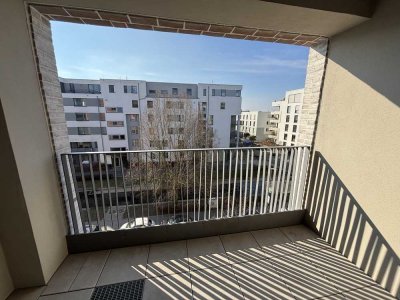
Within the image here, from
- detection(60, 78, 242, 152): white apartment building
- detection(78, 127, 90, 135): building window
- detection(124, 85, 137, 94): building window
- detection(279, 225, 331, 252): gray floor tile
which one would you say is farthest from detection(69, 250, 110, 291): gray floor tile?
detection(78, 127, 90, 135): building window

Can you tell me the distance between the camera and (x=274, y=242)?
2.14m

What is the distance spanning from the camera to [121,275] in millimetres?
1662

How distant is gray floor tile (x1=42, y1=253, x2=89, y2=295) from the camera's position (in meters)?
1.52

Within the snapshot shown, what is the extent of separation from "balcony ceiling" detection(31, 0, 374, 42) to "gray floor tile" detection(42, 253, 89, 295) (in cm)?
243

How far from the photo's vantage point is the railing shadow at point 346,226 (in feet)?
4.98

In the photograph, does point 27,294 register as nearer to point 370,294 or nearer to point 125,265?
point 125,265

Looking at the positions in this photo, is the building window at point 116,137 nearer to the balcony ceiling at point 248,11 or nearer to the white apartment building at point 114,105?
the white apartment building at point 114,105

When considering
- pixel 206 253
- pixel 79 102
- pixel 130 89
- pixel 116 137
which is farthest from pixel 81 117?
pixel 206 253

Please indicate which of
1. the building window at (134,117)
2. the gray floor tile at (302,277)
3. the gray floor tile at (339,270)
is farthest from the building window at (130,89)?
the gray floor tile at (339,270)

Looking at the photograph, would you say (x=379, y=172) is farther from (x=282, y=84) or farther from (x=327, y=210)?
(x=282, y=84)

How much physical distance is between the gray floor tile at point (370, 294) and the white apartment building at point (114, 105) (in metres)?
13.9

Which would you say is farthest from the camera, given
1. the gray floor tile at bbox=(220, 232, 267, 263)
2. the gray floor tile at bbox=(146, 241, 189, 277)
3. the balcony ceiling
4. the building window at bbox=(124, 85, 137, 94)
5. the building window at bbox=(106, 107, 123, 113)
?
the building window at bbox=(106, 107, 123, 113)

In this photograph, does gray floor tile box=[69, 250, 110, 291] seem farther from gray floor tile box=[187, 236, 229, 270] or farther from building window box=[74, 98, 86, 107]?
building window box=[74, 98, 86, 107]

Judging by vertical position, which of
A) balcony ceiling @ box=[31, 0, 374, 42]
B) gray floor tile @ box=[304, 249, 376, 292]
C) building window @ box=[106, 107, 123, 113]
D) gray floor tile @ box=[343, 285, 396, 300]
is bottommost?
gray floor tile @ box=[304, 249, 376, 292]
